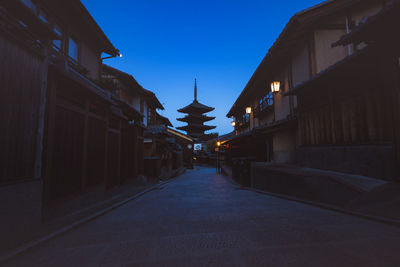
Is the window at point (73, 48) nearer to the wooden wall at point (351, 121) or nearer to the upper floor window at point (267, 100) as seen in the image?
the wooden wall at point (351, 121)

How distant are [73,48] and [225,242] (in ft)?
34.5

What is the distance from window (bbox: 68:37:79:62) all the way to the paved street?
794 centimetres

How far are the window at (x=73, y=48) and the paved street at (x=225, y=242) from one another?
26.1 ft

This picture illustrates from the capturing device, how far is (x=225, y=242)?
303 centimetres

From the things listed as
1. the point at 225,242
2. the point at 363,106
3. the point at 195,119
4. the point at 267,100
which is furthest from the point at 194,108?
the point at 225,242

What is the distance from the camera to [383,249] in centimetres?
269

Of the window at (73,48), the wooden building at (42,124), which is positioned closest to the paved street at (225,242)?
the wooden building at (42,124)

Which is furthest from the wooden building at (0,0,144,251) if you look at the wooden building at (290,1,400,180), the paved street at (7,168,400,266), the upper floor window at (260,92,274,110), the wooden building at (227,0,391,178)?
the upper floor window at (260,92,274,110)

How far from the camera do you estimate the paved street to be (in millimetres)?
2486

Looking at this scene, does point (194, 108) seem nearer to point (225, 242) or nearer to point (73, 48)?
point (73, 48)

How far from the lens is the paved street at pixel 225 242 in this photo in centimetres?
249

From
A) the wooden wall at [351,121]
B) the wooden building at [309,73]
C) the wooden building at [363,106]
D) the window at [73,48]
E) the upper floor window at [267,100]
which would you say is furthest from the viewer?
the upper floor window at [267,100]

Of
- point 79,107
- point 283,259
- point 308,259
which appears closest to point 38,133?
point 79,107

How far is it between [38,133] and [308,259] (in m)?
5.58
